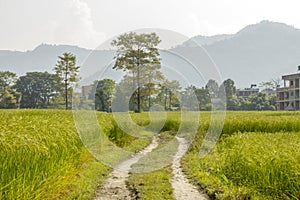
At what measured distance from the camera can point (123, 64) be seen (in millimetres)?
18156

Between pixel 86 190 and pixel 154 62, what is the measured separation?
10.6 m

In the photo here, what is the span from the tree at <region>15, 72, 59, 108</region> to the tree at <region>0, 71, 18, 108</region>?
20.7 feet

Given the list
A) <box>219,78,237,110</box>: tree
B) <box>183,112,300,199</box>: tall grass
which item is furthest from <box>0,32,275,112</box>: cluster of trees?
<box>219,78,237,110</box>: tree

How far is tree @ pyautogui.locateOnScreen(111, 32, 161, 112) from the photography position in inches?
656

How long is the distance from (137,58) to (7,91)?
28.3 m

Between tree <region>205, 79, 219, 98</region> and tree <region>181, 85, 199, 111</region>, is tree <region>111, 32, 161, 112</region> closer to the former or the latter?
tree <region>181, 85, 199, 111</region>

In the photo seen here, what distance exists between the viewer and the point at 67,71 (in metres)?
43.6

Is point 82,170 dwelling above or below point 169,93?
below

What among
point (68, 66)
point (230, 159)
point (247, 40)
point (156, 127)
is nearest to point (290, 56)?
point (247, 40)

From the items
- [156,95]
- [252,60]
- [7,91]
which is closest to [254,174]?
[156,95]

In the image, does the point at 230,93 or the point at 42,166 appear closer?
the point at 42,166

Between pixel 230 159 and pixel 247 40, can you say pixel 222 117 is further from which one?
pixel 247 40

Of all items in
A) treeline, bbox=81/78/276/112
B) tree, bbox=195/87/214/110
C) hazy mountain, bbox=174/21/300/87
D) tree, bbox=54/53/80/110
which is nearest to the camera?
treeline, bbox=81/78/276/112

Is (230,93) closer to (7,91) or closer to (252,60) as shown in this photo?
(7,91)
